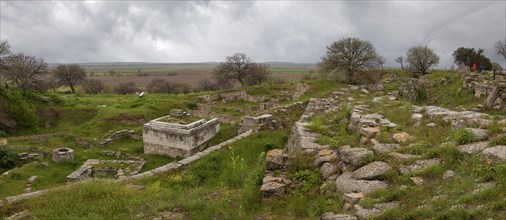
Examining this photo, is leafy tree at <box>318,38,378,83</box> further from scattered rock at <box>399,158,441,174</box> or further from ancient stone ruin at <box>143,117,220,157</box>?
scattered rock at <box>399,158,441,174</box>

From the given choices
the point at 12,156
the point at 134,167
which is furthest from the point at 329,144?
the point at 12,156

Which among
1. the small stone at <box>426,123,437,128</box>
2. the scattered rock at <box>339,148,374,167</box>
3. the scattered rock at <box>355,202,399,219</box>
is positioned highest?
the small stone at <box>426,123,437,128</box>

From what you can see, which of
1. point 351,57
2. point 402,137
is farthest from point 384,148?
point 351,57

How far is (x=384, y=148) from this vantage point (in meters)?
6.59

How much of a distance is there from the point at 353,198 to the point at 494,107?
8858mm

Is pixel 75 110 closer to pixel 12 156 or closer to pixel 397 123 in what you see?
pixel 12 156

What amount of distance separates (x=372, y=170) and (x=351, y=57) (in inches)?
870

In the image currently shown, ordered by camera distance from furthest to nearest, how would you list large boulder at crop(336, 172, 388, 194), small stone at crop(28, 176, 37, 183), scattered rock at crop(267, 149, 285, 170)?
small stone at crop(28, 176, 37, 183) < scattered rock at crop(267, 149, 285, 170) < large boulder at crop(336, 172, 388, 194)

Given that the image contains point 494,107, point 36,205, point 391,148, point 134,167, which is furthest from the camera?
point 134,167

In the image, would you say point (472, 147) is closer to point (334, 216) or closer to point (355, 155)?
point (355, 155)

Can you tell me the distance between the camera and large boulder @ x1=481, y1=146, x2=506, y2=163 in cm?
523

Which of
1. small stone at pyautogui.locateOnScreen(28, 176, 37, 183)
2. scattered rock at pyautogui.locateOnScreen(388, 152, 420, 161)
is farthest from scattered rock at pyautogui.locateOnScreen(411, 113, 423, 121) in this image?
small stone at pyautogui.locateOnScreen(28, 176, 37, 183)

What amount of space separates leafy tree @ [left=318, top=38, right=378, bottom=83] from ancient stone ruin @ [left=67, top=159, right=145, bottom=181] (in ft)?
56.8

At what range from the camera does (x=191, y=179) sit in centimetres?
928
